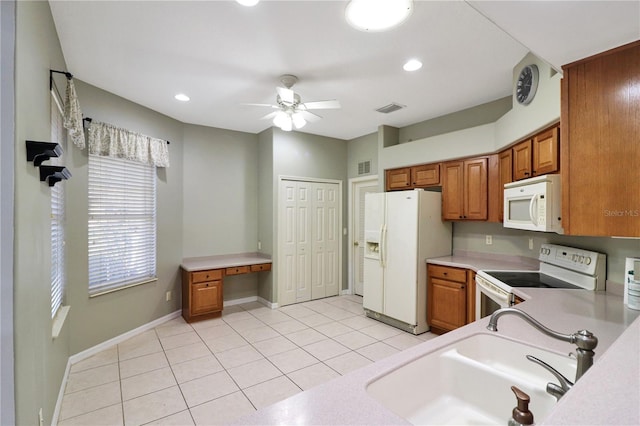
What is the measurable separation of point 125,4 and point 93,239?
2363 millimetres

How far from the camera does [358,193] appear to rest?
5484mm

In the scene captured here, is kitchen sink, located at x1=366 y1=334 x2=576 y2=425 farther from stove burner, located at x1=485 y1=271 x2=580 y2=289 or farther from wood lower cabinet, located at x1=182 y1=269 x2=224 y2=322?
wood lower cabinet, located at x1=182 y1=269 x2=224 y2=322

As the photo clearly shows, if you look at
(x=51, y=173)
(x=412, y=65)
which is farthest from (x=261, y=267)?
(x=412, y=65)

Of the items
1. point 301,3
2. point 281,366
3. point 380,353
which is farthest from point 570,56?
point 281,366

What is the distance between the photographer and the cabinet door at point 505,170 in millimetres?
3121

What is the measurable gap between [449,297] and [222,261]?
3.21 meters

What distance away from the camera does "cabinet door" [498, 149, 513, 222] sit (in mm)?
3121

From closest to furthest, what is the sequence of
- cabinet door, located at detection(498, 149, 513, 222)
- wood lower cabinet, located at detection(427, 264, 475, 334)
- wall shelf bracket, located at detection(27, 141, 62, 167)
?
wall shelf bracket, located at detection(27, 141, 62, 167) → cabinet door, located at detection(498, 149, 513, 222) → wood lower cabinet, located at detection(427, 264, 475, 334)

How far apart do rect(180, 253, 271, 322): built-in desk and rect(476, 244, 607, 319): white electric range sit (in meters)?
3.13

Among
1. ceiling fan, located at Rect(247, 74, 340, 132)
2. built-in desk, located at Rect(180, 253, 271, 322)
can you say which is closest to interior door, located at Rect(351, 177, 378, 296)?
built-in desk, located at Rect(180, 253, 271, 322)

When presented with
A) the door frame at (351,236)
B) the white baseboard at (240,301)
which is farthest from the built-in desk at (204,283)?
the door frame at (351,236)

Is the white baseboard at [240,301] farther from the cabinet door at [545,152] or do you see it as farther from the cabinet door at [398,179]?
the cabinet door at [545,152]

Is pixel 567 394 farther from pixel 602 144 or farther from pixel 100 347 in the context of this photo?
pixel 100 347

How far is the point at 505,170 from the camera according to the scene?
3.23 m
